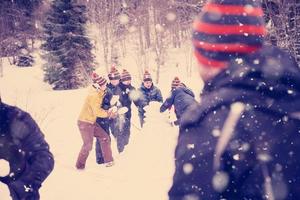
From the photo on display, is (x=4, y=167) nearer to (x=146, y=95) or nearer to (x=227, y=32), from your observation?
(x=227, y=32)

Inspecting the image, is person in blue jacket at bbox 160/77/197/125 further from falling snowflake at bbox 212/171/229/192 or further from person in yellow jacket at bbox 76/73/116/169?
falling snowflake at bbox 212/171/229/192

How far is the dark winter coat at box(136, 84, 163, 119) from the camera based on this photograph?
8.86 meters

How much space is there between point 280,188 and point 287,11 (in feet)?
47.6

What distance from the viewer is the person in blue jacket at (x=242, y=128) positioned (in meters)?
1.20

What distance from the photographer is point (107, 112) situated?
299 inches

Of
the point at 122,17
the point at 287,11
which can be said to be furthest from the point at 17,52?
the point at 287,11

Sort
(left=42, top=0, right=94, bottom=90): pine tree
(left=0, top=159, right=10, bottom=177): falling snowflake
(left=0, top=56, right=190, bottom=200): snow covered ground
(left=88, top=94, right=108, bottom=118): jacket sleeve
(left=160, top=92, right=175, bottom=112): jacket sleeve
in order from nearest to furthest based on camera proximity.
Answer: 1. (left=0, top=159, right=10, bottom=177): falling snowflake
2. (left=0, top=56, right=190, bottom=200): snow covered ground
3. (left=88, top=94, right=108, bottom=118): jacket sleeve
4. (left=160, top=92, right=175, bottom=112): jacket sleeve
5. (left=42, top=0, right=94, bottom=90): pine tree

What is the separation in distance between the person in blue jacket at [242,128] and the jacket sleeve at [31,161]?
200cm

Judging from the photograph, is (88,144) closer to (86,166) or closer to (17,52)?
(86,166)

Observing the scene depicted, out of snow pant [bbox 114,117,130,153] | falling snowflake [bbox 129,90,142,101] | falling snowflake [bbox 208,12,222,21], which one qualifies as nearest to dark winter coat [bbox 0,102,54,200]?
falling snowflake [bbox 208,12,222,21]

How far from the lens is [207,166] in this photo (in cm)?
121

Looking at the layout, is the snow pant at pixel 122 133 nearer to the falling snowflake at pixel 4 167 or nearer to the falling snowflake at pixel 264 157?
the falling snowflake at pixel 4 167

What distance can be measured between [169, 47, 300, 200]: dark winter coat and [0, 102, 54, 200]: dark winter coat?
80.1 inches

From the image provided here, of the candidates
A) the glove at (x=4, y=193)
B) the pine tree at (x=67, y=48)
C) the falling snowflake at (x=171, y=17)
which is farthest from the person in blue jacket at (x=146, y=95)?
the falling snowflake at (x=171, y=17)
